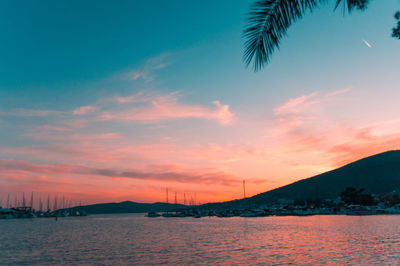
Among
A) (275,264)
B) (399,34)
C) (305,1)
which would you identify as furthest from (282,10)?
(275,264)

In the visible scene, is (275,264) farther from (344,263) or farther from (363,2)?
(363,2)

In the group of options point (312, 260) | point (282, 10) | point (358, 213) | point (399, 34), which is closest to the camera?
point (282, 10)

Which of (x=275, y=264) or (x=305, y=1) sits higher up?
(x=305, y=1)

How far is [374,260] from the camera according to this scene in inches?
1136

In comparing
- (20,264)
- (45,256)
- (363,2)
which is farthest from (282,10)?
(45,256)

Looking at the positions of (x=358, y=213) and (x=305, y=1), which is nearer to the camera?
(x=305, y=1)

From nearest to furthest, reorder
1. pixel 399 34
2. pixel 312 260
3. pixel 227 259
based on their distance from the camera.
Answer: pixel 399 34 < pixel 312 260 < pixel 227 259

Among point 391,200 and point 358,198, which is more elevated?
point 358,198

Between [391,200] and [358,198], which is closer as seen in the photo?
[358,198]

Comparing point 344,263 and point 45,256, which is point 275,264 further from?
point 45,256

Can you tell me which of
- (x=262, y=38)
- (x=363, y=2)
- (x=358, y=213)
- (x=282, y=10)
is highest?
(x=363, y=2)

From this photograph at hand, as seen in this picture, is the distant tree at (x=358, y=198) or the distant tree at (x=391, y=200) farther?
the distant tree at (x=391, y=200)

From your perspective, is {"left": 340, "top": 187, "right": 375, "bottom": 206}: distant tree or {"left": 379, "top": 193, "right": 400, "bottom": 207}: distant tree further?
{"left": 379, "top": 193, "right": 400, "bottom": 207}: distant tree

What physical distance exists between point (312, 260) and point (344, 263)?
281 centimetres
